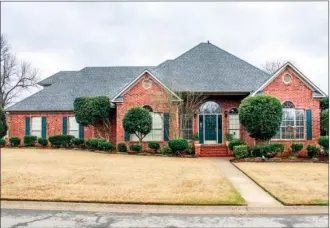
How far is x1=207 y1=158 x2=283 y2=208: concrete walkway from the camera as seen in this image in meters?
8.20

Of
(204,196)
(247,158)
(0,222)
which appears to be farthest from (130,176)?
(247,158)

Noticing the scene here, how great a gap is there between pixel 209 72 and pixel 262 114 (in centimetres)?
650

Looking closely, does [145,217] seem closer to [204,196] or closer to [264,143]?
[204,196]

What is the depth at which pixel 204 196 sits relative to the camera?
8695 millimetres

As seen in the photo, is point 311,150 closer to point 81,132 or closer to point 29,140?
point 81,132

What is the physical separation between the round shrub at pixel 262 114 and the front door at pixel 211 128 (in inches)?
170

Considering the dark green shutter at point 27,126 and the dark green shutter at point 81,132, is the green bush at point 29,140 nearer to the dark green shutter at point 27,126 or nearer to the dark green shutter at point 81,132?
the dark green shutter at point 27,126

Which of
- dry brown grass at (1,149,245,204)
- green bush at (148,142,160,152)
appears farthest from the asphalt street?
green bush at (148,142,160,152)

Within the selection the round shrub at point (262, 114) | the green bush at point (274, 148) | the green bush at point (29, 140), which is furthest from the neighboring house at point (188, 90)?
the green bush at point (274, 148)

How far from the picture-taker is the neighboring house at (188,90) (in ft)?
64.3

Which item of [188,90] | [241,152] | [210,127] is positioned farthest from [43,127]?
[241,152]

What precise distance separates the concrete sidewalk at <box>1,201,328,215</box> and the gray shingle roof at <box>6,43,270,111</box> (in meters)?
13.5

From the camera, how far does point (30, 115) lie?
24.2 metres

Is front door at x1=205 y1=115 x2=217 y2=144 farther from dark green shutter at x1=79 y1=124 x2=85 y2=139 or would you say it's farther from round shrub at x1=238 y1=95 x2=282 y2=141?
dark green shutter at x1=79 y1=124 x2=85 y2=139
